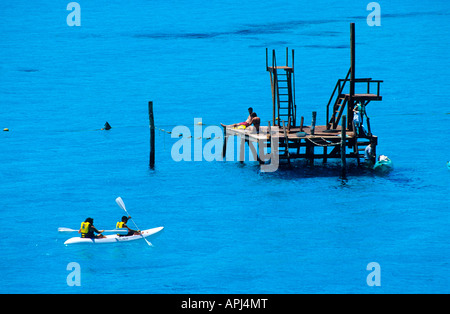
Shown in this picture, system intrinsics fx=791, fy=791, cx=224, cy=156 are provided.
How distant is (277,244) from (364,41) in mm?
85658

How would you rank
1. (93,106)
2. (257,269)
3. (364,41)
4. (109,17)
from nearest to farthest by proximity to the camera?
(257,269) < (93,106) < (364,41) < (109,17)

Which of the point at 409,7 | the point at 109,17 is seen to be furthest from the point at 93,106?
the point at 409,7

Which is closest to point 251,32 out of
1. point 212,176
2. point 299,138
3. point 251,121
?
point 212,176

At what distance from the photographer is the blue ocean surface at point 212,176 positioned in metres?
40.9

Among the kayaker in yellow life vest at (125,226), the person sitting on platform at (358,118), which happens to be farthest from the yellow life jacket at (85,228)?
the person sitting on platform at (358,118)

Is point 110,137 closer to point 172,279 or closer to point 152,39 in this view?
point 172,279

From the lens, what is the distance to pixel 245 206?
50469 mm

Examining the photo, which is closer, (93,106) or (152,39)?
(93,106)

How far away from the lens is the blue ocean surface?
134 ft

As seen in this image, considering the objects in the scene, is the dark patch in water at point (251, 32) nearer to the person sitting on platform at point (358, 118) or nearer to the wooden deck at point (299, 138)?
the wooden deck at point (299, 138)

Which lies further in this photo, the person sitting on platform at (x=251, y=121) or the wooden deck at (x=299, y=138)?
the person sitting on platform at (x=251, y=121)

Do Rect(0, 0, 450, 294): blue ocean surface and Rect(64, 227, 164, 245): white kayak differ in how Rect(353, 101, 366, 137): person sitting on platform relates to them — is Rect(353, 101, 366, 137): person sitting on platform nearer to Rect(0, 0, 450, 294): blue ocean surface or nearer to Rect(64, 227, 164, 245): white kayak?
Rect(0, 0, 450, 294): blue ocean surface

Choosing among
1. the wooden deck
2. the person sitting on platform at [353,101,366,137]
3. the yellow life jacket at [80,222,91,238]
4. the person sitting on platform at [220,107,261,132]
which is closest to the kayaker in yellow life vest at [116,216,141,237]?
the yellow life jacket at [80,222,91,238]

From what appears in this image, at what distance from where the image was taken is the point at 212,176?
188ft
